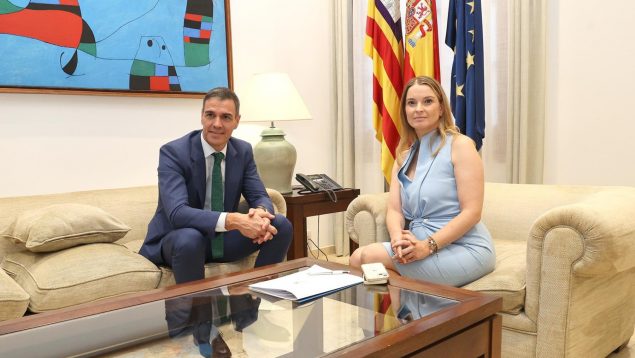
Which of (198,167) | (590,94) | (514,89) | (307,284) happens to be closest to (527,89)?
(514,89)

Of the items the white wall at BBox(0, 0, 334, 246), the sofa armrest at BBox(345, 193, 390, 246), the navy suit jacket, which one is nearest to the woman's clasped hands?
the sofa armrest at BBox(345, 193, 390, 246)

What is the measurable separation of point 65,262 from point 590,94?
2755 mm

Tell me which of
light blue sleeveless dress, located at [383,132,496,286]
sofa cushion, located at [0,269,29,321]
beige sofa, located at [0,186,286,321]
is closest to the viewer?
sofa cushion, located at [0,269,29,321]

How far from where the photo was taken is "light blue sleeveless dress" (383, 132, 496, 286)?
1.93 metres

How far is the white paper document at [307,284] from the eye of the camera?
4.85 ft

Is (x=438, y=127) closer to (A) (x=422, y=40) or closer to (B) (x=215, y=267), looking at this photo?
(B) (x=215, y=267)

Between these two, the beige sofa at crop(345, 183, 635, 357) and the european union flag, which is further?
the european union flag

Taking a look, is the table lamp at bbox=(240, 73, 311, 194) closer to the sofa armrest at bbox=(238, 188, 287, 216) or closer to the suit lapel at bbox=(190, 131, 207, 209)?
the sofa armrest at bbox=(238, 188, 287, 216)

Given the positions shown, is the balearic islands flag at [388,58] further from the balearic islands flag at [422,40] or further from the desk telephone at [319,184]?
the desk telephone at [319,184]

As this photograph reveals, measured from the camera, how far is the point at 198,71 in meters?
3.25

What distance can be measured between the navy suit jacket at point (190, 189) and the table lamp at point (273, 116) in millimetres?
541

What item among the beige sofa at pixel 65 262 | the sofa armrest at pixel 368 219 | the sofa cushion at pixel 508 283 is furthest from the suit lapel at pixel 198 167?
the sofa cushion at pixel 508 283

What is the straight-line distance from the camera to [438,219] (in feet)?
6.85

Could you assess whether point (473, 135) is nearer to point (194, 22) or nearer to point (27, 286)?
point (194, 22)
